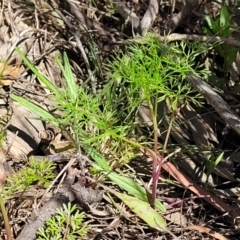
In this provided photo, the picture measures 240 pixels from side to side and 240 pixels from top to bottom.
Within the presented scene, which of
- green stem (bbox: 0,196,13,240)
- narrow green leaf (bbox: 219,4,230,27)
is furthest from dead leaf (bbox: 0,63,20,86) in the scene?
narrow green leaf (bbox: 219,4,230,27)

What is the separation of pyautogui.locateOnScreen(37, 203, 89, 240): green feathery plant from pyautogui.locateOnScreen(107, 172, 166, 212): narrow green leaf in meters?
0.19

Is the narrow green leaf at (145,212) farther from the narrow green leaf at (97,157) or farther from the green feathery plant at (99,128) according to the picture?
the narrow green leaf at (97,157)

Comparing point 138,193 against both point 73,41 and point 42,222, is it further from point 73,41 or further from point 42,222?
point 73,41

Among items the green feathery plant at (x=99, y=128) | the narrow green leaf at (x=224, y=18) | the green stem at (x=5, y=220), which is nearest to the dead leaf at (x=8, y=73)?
the green feathery plant at (x=99, y=128)

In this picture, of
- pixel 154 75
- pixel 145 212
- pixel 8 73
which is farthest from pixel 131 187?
pixel 8 73

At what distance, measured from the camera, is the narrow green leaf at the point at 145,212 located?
75.5 inches

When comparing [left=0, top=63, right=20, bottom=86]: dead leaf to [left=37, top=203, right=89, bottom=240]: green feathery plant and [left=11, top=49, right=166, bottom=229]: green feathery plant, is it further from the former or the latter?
[left=37, top=203, right=89, bottom=240]: green feathery plant

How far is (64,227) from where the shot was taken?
1871mm

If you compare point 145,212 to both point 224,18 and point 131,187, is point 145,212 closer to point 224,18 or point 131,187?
point 131,187

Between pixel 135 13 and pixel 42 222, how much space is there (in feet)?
3.67

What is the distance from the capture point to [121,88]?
83.0 inches

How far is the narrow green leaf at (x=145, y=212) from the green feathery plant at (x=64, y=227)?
18 cm

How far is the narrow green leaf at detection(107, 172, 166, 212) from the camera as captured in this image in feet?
6.51

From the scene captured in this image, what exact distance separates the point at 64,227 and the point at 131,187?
29cm
